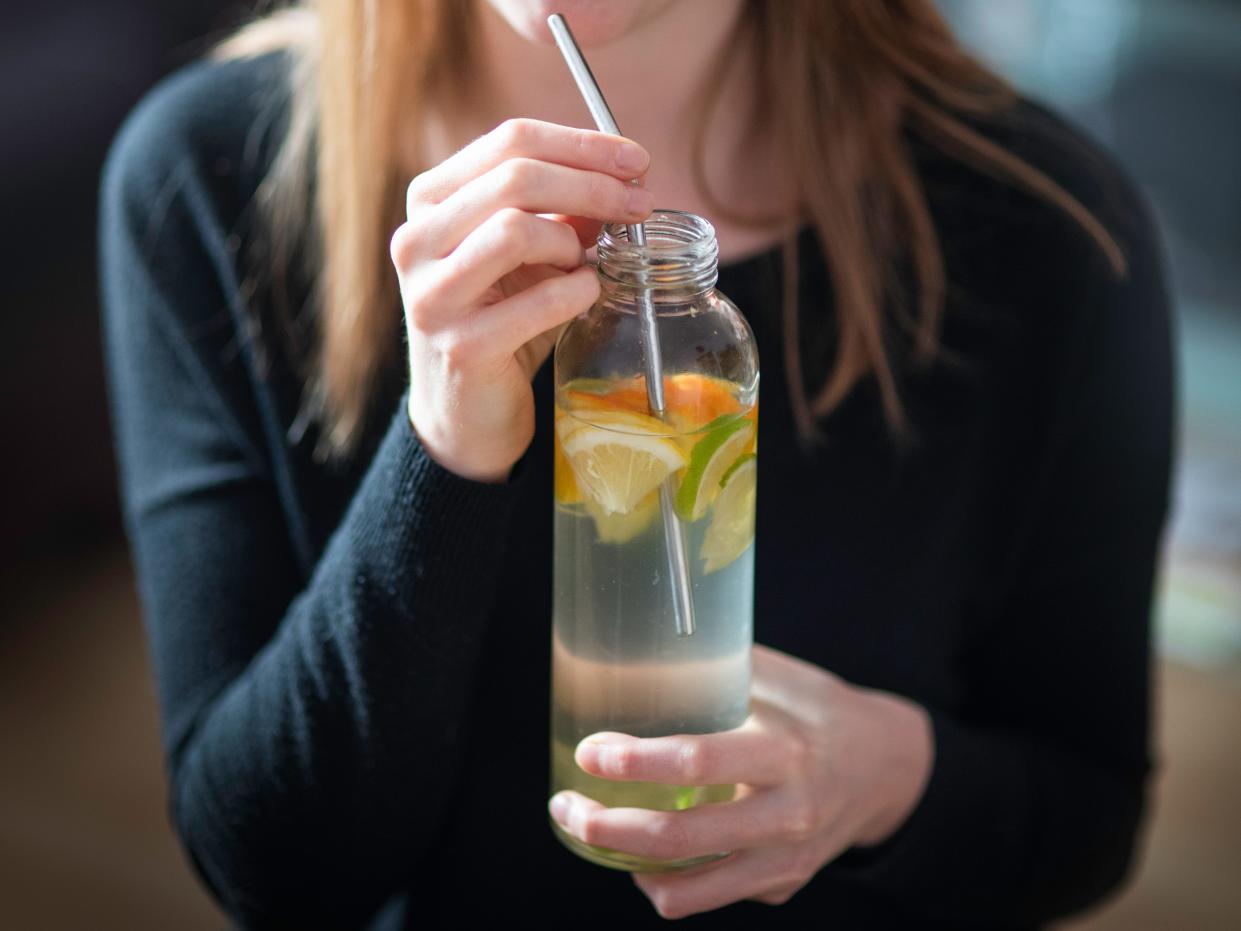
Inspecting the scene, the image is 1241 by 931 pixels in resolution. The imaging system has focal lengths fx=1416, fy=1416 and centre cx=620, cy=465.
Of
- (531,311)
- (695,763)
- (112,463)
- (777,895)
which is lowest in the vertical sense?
(112,463)

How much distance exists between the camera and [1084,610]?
100 cm

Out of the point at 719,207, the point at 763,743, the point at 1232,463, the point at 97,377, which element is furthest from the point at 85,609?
the point at 1232,463

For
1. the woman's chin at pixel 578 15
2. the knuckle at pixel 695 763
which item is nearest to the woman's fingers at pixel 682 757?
the knuckle at pixel 695 763

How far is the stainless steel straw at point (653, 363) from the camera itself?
65cm

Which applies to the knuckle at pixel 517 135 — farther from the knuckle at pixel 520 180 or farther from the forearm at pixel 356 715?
the forearm at pixel 356 715

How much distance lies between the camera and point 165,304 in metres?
0.99

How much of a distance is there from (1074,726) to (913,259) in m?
0.36

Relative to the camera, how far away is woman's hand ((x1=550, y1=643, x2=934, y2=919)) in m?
0.69

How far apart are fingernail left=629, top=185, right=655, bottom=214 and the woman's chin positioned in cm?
15

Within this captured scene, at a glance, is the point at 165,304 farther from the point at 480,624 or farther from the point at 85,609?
the point at 85,609

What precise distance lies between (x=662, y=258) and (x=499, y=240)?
8 centimetres

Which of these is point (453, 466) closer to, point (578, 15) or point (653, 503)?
point (653, 503)

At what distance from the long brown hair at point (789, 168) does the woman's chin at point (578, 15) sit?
0.66 feet

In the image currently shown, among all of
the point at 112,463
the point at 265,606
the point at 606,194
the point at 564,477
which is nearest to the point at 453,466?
the point at 564,477
